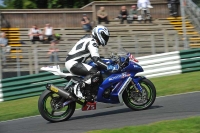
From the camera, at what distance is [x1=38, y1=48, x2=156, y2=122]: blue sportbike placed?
30.5ft

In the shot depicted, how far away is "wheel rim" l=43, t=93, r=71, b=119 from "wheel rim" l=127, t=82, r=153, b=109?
1.23 meters

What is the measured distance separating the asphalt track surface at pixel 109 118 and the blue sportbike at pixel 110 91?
20 cm

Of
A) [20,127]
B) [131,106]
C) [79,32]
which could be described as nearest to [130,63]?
[131,106]

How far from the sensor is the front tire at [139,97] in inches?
373

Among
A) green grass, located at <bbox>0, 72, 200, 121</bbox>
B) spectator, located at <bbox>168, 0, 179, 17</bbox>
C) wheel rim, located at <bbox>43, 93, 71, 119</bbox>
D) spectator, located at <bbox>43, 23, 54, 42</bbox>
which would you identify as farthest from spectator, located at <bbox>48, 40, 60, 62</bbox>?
spectator, located at <bbox>168, 0, 179, 17</bbox>

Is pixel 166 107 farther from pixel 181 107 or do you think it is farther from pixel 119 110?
pixel 119 110

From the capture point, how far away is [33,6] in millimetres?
25219

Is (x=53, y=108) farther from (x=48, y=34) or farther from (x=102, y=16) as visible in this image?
(x=102, y=16)

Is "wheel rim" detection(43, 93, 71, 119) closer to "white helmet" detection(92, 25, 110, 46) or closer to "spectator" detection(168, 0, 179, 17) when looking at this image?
"white helmet" detection(92, 25, 110, 46)

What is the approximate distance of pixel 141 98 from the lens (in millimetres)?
9516

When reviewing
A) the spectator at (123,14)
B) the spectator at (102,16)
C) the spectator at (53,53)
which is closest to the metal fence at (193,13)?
the spectator at (123,14)

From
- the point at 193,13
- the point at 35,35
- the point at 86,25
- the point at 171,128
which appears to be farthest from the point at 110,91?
the point at 193,13

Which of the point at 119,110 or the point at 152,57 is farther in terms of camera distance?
the point at 152,57

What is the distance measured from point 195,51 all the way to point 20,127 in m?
8.08
